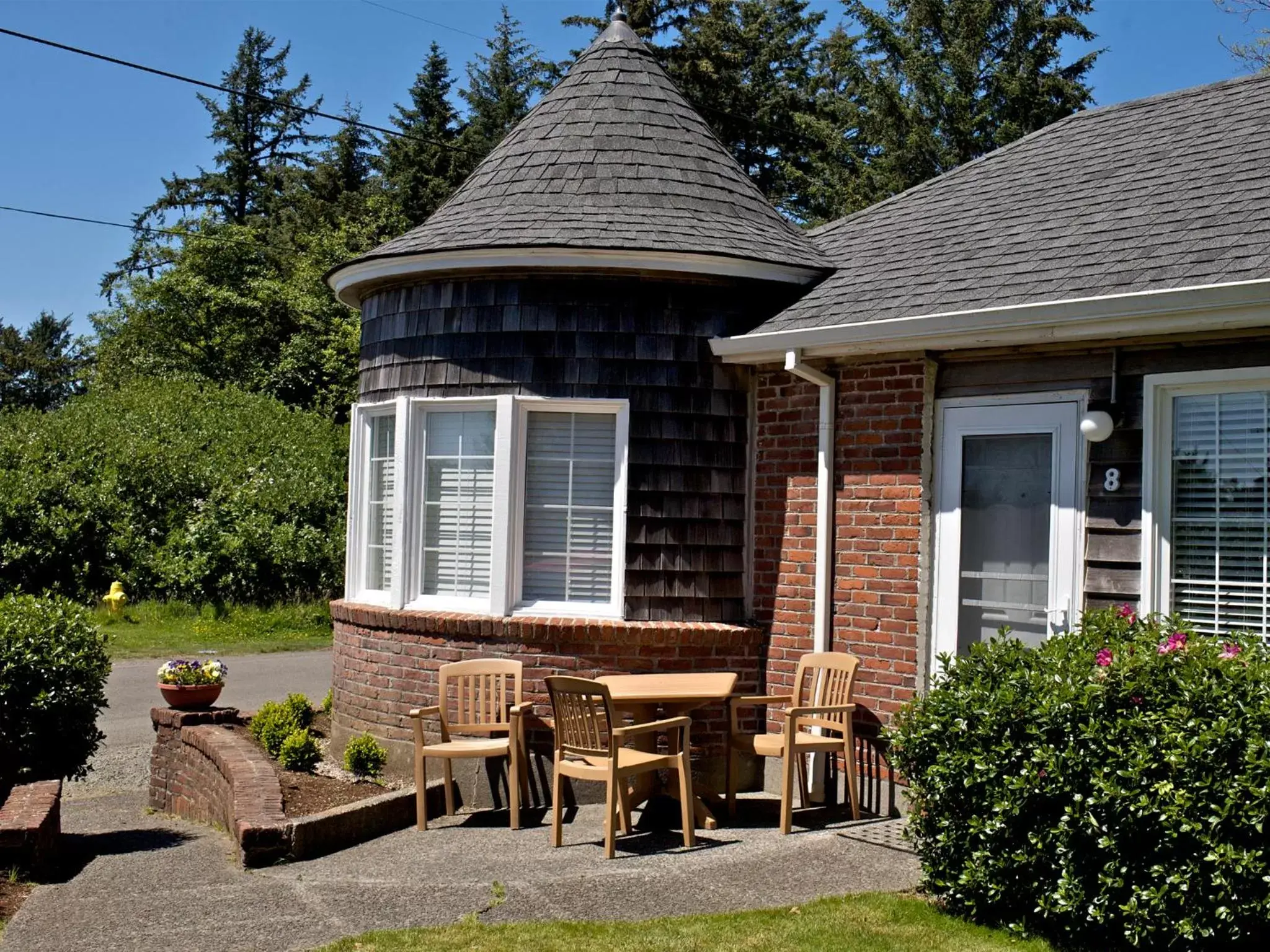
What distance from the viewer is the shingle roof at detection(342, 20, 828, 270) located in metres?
8.75

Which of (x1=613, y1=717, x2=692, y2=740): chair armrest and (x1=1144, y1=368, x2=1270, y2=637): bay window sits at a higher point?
(x1=1144, y1=368, x2=1270, y2=637): bay window

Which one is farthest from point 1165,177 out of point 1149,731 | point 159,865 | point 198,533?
point 198,533

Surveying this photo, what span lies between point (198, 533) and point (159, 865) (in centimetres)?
1366

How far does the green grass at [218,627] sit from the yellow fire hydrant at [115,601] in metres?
0.11

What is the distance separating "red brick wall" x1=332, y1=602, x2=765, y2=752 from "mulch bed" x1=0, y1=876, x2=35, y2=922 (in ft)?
9.67

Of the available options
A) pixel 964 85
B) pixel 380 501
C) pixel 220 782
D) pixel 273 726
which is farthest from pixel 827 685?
pixel 964 85

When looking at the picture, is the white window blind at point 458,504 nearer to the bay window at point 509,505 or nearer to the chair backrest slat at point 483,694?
the bay window at point 509,505

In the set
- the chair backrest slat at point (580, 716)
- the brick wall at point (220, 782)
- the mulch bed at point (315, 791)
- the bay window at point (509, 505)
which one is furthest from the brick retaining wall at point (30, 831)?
the chair backrest slat at point (580, 716)

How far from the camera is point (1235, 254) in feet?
21.3

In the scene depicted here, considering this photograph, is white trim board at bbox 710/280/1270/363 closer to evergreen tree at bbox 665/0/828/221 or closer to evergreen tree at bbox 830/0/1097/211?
evergreen tree at bbox 830/0/1097/211

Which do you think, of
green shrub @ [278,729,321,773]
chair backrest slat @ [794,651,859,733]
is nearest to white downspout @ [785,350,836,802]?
chair backrest slat @ [794,651,859,733]

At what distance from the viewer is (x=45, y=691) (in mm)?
8172

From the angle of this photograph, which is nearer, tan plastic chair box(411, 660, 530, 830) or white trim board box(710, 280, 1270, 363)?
white trim board box(710, 280, 1270, 363)

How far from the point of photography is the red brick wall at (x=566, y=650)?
335 inches
